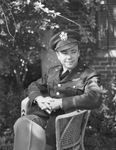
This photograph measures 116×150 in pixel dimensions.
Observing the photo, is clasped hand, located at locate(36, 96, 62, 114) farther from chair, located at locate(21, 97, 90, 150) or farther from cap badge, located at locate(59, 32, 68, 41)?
cap badge, located at locate(59, 32, 68, 41)

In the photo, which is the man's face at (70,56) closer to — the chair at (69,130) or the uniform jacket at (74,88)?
the uniform jacket at (74,88)

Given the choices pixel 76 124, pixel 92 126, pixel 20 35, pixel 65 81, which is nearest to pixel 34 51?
pixel 20 35

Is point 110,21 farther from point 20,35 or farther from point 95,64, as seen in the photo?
point 20,35

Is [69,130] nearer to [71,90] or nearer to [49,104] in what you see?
[49,104]

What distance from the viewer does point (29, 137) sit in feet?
8.52

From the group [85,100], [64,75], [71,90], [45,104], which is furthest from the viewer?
[64,75]

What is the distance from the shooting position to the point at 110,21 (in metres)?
5.48

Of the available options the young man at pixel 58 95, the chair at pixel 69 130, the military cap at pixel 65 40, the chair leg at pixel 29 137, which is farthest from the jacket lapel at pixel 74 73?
the chair leg at pixel 29 137

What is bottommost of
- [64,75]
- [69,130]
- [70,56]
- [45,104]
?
[69,130]

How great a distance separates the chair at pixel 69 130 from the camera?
2.70 m

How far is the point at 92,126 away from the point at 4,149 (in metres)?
1.32

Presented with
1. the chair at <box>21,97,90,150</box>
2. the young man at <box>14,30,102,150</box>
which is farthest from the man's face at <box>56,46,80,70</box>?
the chair at <box>21,97,90,150</box>

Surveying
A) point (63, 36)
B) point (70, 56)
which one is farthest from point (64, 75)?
point (63, 36)

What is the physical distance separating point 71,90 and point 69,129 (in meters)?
0.38
